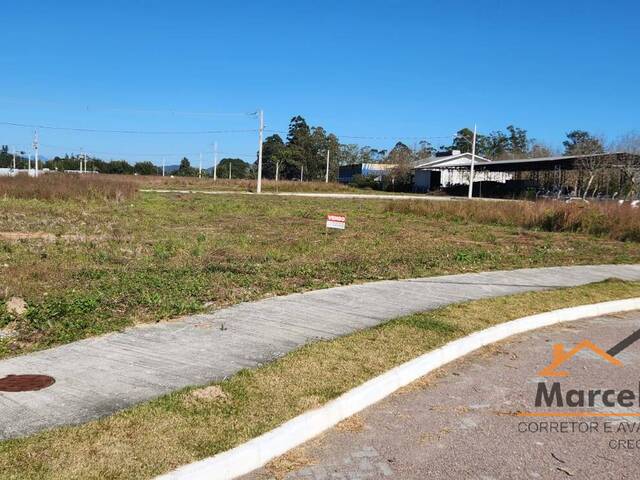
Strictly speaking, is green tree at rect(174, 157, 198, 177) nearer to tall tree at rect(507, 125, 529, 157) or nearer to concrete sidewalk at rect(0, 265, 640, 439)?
tall tree at rect(507, 125, 529, 157)

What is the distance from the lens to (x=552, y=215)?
23.0m

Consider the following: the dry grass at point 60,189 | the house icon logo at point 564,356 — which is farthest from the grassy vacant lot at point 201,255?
the house icon logo at point 564,356

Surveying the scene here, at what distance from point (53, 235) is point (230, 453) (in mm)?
13600

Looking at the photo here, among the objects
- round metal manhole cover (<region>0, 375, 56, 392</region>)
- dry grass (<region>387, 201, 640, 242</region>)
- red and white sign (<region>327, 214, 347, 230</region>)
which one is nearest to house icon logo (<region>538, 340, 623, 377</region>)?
round metal manhole cover (<region>0, 375, 56, 392</region>)

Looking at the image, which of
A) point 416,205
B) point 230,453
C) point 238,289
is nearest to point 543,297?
point 238,289

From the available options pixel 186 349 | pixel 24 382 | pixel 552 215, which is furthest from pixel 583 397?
pixel 552 215

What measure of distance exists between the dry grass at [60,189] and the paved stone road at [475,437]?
89.0ft

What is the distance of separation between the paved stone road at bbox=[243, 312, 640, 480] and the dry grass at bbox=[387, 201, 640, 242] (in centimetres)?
1605

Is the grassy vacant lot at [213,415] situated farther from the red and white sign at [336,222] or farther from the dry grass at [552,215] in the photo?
the dry grass at [552,215]

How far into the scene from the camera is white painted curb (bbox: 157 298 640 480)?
3721mm

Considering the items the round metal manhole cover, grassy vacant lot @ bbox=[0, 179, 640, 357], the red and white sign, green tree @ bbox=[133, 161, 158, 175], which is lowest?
the round metal manhole cover

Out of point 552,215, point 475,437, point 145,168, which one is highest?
point 145,168

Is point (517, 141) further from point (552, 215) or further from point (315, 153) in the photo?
point (552, 215)

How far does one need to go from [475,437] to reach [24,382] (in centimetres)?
363
